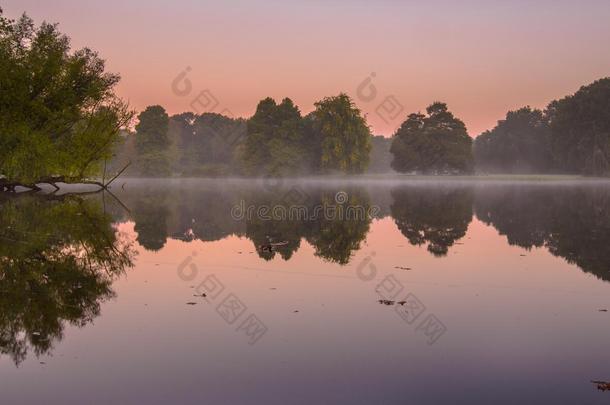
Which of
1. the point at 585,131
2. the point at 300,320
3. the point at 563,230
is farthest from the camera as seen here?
the point at 585,131

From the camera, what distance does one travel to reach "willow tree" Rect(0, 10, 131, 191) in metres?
43.2

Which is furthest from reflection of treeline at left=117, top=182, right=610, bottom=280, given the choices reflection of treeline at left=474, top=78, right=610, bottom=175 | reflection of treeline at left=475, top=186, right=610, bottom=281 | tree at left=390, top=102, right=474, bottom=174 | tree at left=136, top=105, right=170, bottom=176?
tree at left=136, top=105, right=170, bottom=176

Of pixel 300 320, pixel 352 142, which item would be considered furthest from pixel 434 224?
pixel 352 142

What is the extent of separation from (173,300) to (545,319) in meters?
7.98

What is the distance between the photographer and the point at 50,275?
14.4m

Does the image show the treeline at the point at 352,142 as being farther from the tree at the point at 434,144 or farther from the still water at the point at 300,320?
the still water at the point at 300,320

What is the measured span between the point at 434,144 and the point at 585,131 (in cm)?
3584

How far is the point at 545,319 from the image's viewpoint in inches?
433

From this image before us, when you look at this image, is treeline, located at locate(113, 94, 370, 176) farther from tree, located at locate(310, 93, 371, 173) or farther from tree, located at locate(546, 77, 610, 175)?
tree, located at locate(546, 77, 610, 175)

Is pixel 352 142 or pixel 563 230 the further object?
pixel 352 142

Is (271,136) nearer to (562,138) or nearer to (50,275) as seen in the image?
(562,138)

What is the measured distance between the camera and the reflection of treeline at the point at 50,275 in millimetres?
9922

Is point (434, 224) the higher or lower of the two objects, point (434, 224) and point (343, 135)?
the lower

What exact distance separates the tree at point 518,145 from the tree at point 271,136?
7595 cm
